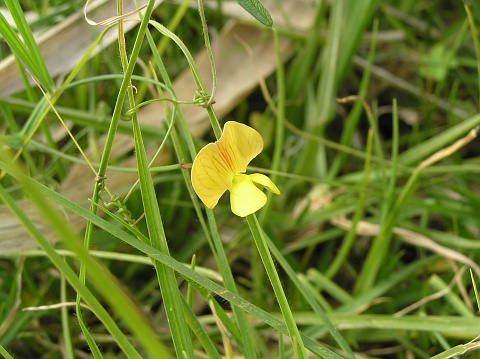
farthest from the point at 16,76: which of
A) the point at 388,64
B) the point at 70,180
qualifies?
the point at 388,64

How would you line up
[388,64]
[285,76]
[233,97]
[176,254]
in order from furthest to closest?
[388,64]
[285,76]
[233,97]
[176,254]

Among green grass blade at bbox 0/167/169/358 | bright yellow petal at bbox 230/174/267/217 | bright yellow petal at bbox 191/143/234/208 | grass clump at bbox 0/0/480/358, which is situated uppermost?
green grass blade at bbox 0/167/169/358

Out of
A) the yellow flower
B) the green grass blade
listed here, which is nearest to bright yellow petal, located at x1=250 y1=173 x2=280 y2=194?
the yellow flower

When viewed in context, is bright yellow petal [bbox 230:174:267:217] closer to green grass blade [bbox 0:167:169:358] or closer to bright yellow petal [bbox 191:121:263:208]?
bright yellow petal [bbox 191:121:263:208]

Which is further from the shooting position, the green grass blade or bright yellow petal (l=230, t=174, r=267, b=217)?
bright yellow petal (l=230, t=174, r=267, b=217)

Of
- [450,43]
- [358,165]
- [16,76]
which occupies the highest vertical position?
[16,76]

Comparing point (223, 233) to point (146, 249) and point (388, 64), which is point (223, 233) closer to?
point (146, 249)

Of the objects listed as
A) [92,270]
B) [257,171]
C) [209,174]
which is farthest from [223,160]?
[257,171]
